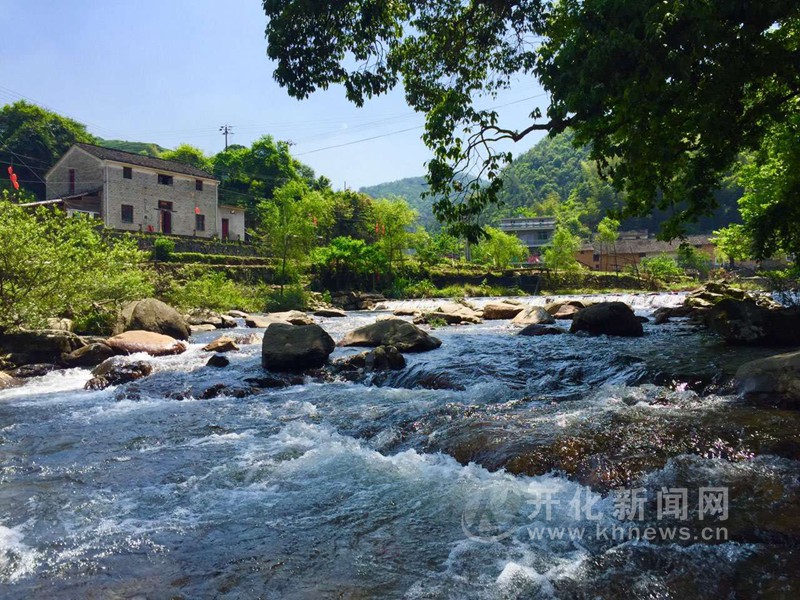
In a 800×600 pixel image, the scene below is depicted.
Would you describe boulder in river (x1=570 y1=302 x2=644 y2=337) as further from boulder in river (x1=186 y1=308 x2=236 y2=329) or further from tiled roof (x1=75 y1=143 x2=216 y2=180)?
tiled roof (x1=75 y1=143 x2=216 y2=180)

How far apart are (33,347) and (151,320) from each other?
12.2ft

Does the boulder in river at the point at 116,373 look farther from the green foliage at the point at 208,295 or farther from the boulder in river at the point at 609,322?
the green foliage at the point at 208,295

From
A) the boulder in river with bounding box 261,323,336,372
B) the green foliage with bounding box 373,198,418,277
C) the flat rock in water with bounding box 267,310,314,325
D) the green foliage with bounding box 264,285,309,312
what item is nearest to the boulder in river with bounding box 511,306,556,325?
the flat rock in water with bounding box 267,310,314,325

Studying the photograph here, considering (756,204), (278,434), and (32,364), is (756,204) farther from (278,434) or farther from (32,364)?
(32,364)

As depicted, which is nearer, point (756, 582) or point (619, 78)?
point (756, 582)

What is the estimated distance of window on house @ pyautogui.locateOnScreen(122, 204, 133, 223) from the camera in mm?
38688

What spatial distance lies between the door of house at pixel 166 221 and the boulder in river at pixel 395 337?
109 ft

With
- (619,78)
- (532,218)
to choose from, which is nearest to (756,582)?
(619,78)

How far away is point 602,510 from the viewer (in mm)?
4109

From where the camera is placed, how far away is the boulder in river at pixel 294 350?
1086 cm

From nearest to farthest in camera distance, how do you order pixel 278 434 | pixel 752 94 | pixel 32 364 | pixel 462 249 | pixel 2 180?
pixel 278 434, pixel 752 94, pixel 32 364, pixel 2 180, pixel 462 249

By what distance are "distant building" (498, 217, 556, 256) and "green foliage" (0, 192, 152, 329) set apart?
68.4 metres

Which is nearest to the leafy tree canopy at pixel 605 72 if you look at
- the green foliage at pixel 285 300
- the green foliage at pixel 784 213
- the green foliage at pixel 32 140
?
the green foliage at pixel 784 213

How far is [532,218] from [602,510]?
262 feet
